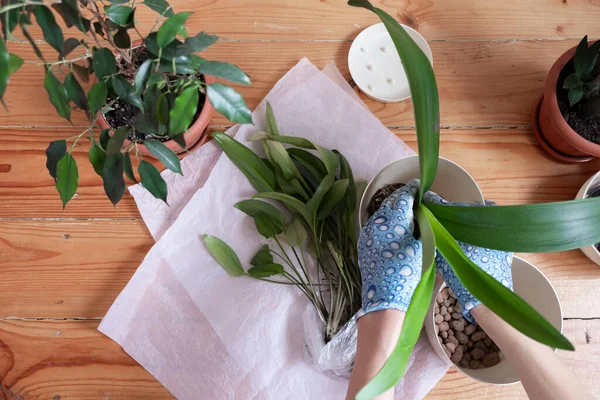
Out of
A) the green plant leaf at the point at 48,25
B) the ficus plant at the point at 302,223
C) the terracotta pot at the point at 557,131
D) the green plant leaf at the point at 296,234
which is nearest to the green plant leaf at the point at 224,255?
the ficus plant at the point at 302,223

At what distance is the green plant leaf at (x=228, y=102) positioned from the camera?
1.71 feet

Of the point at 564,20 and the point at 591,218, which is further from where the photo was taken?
the point at 564,20

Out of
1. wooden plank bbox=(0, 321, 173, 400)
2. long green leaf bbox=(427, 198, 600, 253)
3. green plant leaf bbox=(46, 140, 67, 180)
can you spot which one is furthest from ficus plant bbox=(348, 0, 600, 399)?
wooden plank bbox=(0, 321, 173, 400)

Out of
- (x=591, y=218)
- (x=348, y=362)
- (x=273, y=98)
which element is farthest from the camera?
(x=273, y=98)

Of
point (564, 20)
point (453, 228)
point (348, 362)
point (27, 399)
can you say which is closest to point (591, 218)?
point (453, 228)

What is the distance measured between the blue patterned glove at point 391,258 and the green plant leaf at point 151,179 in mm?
320

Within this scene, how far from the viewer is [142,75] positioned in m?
0.52

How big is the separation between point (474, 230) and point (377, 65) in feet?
1.49

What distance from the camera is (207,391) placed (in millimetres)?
851

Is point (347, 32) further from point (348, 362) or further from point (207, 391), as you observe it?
point (207, 391)

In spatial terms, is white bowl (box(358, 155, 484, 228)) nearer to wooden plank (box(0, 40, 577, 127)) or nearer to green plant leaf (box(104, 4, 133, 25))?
wooden plank (box(0, 40, 577, 127))

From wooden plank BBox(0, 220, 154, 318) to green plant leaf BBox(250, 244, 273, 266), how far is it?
0.69ft

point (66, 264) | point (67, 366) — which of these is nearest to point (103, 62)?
point (66, 264)

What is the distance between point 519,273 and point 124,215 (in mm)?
721
